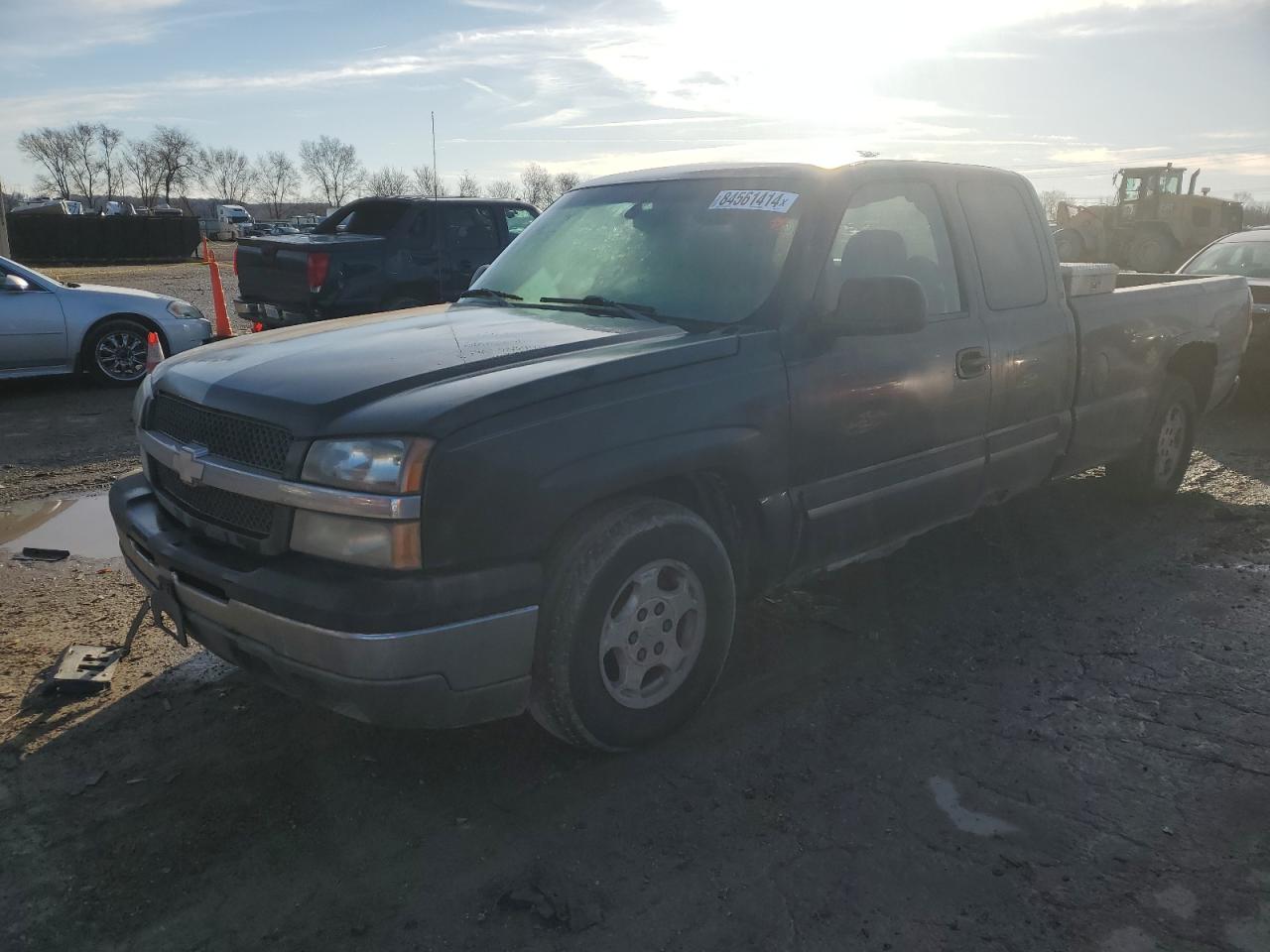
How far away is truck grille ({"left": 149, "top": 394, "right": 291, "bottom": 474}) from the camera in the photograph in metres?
2.86

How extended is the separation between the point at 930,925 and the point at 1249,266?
383 inches

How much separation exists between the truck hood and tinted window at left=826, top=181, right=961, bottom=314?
0.79 metres

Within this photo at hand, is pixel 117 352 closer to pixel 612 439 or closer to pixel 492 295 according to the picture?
pixel 492 295

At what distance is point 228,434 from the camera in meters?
3.03

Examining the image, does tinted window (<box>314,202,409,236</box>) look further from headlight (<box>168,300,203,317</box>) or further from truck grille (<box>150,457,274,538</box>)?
truck grille (<box>150,457,274,538</box>)

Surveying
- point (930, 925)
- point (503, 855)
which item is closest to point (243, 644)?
point (503, 855)

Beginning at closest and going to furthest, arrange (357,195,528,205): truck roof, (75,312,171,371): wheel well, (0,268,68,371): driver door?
(0,268,68,371): driver door, (75,312,171,371): wheel well, (357,195,528,205): truck roof

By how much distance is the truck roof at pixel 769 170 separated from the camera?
3.92m

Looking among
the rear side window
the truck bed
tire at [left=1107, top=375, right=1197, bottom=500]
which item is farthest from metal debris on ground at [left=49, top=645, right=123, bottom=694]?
tire at [left=1107, top=375, right=1197, bottom=500]

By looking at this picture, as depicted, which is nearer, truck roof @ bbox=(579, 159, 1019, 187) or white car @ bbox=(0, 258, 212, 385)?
truck roof @ bbox=(579, 159, 1019, 187)

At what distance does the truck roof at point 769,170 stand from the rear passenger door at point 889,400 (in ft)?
0.27

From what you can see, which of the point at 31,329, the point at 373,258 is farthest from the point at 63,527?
the point at 373,258

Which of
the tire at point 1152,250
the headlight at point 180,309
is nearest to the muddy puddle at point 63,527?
the headlight at point 180,309

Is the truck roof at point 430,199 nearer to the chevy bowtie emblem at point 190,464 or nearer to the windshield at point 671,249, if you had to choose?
the windshield at point 671,249
